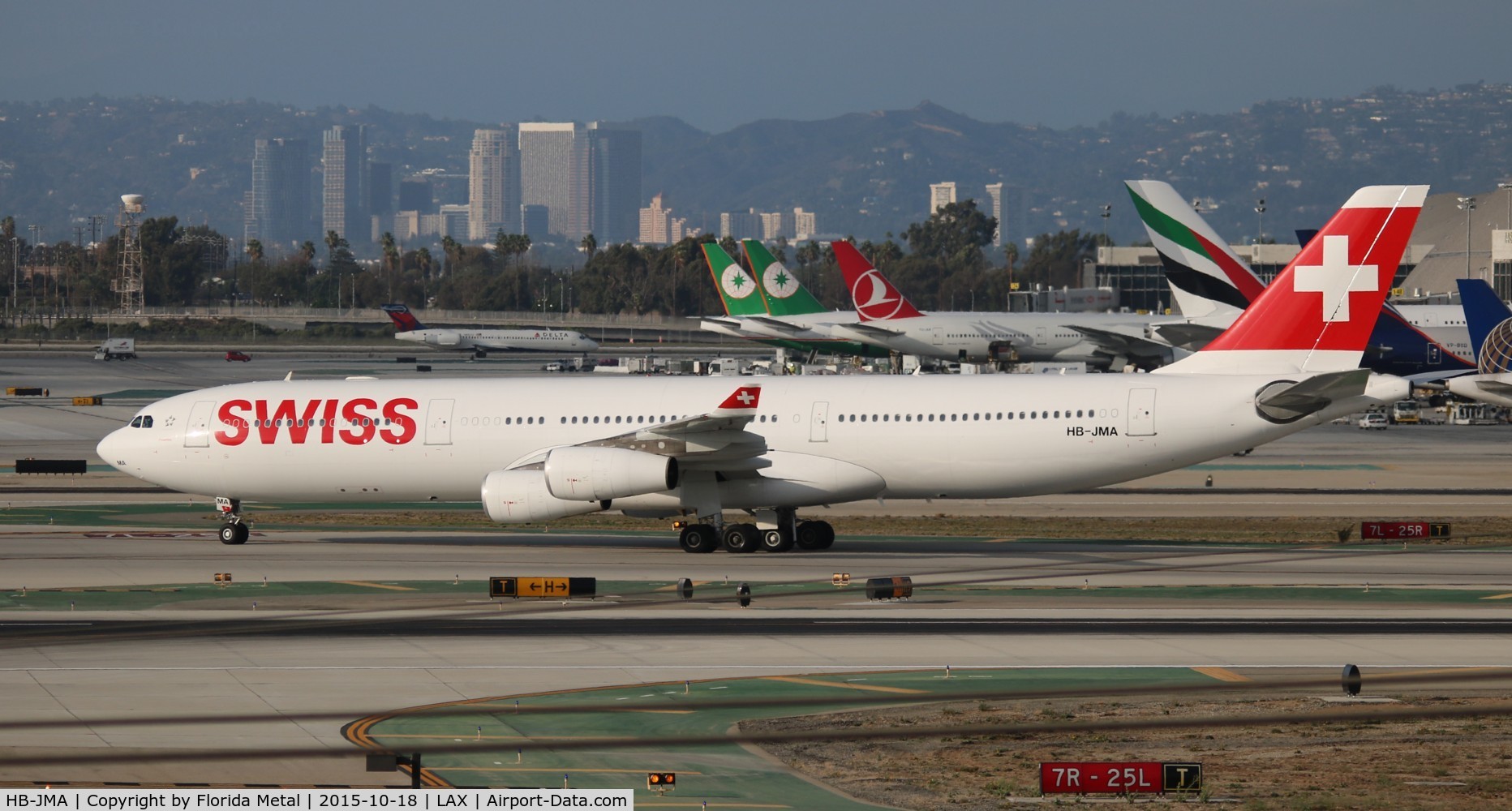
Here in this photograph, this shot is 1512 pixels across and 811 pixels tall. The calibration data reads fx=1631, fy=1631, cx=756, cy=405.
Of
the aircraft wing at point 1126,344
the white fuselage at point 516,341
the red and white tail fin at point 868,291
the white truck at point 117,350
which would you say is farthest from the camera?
the white fuselage at point 516,341

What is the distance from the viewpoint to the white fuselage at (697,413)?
33.8 meters

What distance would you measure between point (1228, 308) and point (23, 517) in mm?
37611

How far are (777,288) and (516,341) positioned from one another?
65.1 meters

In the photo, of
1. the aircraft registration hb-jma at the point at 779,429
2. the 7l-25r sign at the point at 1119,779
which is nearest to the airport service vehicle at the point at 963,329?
the aircraft registration hb-jma at the point at 779,429

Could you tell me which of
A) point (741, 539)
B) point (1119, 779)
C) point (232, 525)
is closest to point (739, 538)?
point (741, 539)

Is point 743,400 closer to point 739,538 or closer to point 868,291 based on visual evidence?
point 739,538

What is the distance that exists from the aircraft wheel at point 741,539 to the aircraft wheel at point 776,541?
0.82ft

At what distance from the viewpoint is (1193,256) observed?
55.0 meters

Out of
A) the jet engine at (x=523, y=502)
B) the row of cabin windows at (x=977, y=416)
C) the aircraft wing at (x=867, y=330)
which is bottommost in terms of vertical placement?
the jet engine at (x=523, y=502)

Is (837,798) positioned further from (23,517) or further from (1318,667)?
(23,517)

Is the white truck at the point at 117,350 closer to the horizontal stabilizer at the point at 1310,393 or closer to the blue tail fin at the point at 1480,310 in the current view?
the blue tail fin at the point at 1480,310

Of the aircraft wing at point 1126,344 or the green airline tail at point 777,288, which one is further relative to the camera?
the green airline tail at point 777,288

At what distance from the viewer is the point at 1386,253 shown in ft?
110

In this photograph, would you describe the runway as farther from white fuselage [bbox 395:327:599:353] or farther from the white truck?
white fuselage [bbox 395:327:599:353]
